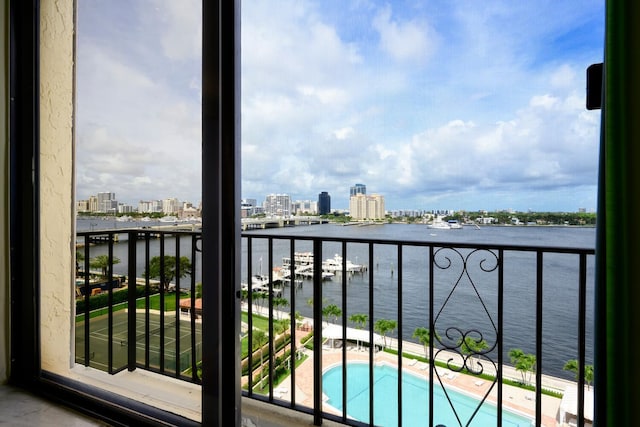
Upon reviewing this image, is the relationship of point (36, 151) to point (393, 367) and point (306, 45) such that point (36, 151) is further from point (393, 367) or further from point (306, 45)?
point (393, 367)


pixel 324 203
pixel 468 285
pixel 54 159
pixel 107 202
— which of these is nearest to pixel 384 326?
pixel 468 285

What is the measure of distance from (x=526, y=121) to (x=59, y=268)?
2.73 m

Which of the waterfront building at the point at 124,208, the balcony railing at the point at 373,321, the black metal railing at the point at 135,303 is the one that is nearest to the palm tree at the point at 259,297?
Answer: the balcony railing at the point at 373,321

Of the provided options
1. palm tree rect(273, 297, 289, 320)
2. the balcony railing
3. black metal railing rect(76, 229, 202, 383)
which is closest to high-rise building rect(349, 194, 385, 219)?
the balcony railing

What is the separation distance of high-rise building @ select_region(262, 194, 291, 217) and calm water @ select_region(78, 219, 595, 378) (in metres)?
0.13

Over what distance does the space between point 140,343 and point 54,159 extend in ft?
4.02

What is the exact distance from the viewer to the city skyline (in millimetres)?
1490

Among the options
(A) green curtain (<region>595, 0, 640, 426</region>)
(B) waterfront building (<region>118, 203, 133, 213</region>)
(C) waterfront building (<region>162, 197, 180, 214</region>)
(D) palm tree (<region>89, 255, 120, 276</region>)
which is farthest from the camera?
(D) palm tree (<region>89, 255, 120, 276</region>)

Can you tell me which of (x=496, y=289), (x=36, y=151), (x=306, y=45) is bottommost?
(x=496, y=289)

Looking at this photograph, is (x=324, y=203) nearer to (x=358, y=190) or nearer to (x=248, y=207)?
(x=358, y=190)

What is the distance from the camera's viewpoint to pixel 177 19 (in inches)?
62.6

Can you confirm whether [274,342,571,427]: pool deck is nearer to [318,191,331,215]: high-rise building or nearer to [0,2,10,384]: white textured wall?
[318,191,331,215]: high-rise building

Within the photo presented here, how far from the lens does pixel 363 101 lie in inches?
82.8

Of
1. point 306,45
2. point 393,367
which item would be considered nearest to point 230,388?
point 393,367
